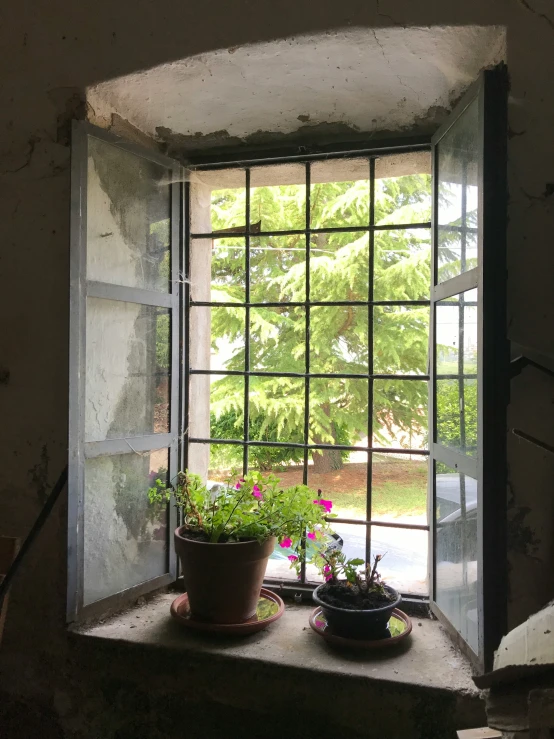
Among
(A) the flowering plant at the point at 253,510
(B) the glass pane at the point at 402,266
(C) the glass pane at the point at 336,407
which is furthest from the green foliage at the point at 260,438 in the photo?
(A) the flowering plant at the point at 253,510

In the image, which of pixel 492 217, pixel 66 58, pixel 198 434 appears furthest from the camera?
pixel 198 434

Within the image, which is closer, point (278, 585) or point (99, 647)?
point (99, 647)

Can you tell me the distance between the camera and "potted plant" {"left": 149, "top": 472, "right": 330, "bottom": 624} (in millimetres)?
1856

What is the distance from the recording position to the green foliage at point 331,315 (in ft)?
18.2

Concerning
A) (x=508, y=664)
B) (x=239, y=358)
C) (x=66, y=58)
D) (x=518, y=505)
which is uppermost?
(x=66, y=58)

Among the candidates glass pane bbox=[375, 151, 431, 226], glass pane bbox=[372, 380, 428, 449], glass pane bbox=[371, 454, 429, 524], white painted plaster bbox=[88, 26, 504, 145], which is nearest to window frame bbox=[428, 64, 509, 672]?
white painted plaster bbox=[88, 26, 504, 145]

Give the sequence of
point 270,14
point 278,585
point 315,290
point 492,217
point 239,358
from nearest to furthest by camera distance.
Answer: point 492,217 < point 270,14 < point 278,585 < point 315,290 < point 239,358

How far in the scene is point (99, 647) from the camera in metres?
1.86

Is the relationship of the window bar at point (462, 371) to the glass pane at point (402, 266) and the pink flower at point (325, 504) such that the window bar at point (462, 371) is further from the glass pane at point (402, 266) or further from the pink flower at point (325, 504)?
the glass pane at point (402, 266)

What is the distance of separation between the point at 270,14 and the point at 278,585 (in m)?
2.01

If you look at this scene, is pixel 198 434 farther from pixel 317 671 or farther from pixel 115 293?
pixel 317 671

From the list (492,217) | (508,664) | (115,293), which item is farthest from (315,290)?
(508,664)

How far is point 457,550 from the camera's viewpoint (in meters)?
1.72

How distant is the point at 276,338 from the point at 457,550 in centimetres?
438
